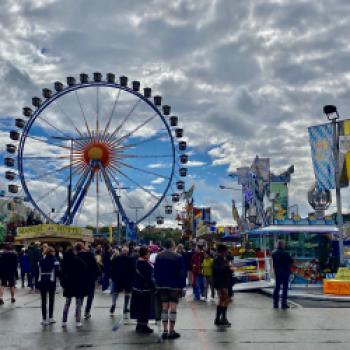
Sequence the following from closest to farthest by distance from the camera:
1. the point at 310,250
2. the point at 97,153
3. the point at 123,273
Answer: the point at 123,273
the point at 310,250
the point at 97,153

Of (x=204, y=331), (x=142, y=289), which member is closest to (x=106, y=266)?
(x=142, y=289)

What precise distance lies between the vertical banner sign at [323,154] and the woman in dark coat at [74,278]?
1095 centimetres

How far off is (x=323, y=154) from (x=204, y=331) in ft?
37.2

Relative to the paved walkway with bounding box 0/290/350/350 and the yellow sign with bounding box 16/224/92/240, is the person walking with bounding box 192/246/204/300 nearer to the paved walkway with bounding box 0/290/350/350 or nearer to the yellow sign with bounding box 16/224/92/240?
the paved walkway with bounding box 0/290/350/350

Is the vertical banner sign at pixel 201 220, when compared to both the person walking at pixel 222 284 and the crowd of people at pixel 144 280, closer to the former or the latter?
the crowd of people at pixel 144 280

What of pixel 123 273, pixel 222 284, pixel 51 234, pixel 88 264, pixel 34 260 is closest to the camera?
pixel 222 284

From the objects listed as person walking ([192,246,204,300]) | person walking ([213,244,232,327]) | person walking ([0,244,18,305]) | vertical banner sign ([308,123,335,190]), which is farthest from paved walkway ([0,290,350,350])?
vertical banner sign ([308,123,335,190])

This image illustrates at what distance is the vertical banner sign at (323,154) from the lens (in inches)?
809

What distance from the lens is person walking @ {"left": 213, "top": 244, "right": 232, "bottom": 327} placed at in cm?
1191

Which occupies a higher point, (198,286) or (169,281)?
(169,281)

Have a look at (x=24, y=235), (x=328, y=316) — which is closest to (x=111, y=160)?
(x=24, y=235)

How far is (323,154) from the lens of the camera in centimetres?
2078

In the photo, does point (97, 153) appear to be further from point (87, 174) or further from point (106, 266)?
point (106, 266)

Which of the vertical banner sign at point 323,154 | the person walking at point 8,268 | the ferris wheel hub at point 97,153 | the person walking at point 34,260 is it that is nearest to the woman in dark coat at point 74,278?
the person walking at point 8,268
